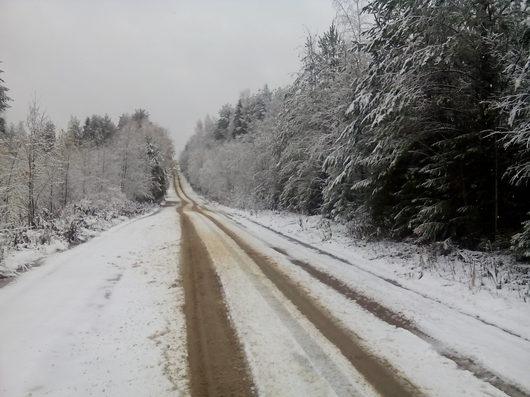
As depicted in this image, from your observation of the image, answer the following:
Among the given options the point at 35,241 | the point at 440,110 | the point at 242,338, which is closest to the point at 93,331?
the point at 242,338

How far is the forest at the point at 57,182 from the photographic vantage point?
47.8ft

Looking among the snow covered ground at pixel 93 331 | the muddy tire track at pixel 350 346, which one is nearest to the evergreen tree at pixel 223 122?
the snow covered ground at pixel 93 331

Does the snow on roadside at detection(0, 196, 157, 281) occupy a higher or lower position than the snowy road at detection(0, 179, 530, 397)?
higher

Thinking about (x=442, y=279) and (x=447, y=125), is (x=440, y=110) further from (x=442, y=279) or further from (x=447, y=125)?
(x=442, y=279)

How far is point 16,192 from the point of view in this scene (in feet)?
60.0

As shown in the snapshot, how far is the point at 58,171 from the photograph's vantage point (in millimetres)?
26297

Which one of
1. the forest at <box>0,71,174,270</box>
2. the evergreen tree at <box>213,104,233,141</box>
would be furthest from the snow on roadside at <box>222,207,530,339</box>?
the evergreen tree at <box>213,104,233,141</box>

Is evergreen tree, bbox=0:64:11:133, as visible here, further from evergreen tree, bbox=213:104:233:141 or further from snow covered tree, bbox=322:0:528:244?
evergreen tree, bbox=213:104:233:141

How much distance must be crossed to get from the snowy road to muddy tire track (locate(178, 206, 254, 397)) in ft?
0.06

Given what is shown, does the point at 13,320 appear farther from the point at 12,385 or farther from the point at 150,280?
the point at 150,280

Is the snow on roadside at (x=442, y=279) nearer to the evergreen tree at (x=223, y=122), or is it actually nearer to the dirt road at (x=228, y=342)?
the dirt road at (x=228, y=342)

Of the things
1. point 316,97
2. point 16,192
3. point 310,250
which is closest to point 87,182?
point 16,192

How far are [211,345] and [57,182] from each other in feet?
72.2

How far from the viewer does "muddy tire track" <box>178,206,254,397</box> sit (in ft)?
13.6
